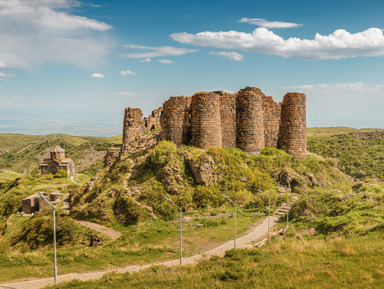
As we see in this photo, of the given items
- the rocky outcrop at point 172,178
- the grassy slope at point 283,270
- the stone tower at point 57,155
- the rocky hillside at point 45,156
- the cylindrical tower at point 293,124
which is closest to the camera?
the grassy slope at point 283,270

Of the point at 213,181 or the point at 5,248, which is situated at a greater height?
the point at 213,181

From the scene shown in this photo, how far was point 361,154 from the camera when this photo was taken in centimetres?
Result: 6819

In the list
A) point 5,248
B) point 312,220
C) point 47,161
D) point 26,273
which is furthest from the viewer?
point 47,161

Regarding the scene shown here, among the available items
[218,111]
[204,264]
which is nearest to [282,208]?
[218,111]

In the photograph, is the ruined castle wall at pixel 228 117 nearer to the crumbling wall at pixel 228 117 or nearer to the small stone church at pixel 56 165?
the crumbling wall at pixel 228 117

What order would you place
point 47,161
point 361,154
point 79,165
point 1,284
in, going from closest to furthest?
point 1,284 < point 361,154 < point 47,161 < point 79,165

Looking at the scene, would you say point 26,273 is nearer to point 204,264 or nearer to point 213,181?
point 204,264

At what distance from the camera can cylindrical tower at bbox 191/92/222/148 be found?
31.8 metres

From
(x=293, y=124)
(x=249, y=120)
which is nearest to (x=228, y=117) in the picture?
(x=249, y=120)

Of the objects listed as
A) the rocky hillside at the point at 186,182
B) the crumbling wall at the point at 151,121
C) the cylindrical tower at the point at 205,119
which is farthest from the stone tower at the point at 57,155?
the cylindrical tower at the point at 205,119

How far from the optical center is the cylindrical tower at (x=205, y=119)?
1250 inches

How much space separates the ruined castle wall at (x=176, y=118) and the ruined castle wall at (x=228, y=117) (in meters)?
3.69

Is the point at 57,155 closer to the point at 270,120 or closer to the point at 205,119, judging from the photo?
the point at 205,119

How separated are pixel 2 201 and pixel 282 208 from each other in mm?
39840
